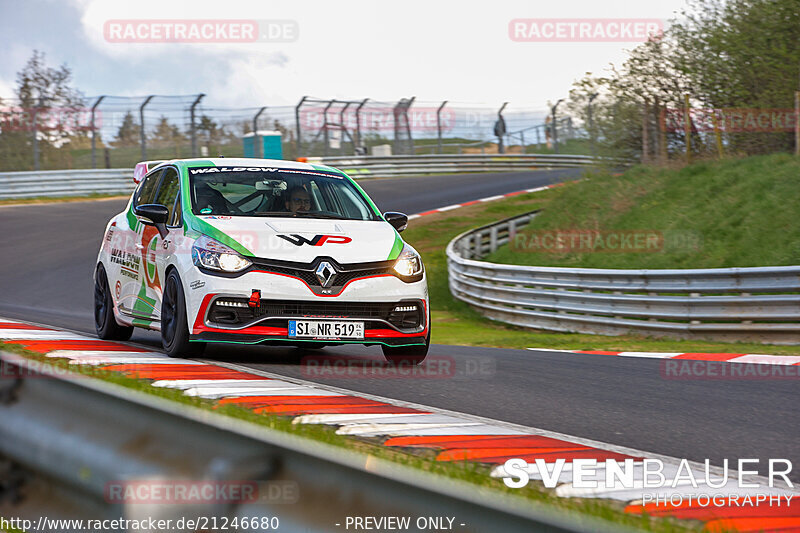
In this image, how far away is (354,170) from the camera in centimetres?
3969

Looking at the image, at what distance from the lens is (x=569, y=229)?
21594 millimetres

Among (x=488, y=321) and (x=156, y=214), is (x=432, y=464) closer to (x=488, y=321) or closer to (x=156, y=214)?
(x=156, y=214)

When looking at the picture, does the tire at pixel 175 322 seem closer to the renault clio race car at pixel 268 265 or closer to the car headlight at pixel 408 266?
the renault clio race car at pixel 268 265

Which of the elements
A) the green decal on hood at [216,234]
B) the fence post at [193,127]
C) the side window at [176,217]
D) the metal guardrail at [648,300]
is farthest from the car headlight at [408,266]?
the fence post at [193,127]

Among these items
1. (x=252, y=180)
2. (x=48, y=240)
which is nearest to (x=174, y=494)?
(x=252, y=180)

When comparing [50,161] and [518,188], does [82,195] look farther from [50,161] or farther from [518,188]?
[518,188]

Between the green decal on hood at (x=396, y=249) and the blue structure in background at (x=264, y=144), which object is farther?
the blue structure in background at (x=264, y=144)

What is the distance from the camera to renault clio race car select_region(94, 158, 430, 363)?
7332mm

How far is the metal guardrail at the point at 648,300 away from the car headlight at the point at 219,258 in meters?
7.27

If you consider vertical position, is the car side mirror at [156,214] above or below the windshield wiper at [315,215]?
above

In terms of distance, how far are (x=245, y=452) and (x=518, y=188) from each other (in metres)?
32.4

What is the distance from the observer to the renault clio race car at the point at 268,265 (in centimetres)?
733

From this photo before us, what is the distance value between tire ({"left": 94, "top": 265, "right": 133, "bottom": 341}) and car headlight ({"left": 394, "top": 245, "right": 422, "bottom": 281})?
290cm

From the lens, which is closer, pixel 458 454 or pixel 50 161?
pixel 458 454
